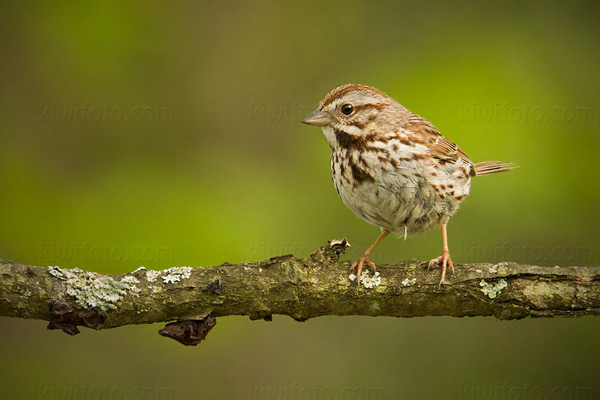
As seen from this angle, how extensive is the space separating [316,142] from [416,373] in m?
1.97

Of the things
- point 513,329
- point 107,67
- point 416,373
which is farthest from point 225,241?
point 513,329

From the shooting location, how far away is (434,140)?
16.3 ft

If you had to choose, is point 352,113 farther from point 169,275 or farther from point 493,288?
point 169,275

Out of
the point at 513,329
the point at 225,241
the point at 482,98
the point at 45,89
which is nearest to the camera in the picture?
the point at 225,241

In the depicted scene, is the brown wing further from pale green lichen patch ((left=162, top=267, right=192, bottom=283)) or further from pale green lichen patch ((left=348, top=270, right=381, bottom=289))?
pale green lichen patch ((left=162, top=267, right=192, bottom=283))

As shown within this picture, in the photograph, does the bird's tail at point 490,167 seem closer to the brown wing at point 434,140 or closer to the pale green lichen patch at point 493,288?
the brown wing at point 434,140

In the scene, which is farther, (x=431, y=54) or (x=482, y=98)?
(x=431, y=54)

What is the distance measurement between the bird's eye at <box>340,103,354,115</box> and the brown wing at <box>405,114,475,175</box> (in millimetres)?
391

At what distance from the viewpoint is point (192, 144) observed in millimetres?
5766

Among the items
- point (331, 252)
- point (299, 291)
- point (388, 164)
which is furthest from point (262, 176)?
point (299, 291)

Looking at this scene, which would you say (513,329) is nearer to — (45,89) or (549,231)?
(549,231)

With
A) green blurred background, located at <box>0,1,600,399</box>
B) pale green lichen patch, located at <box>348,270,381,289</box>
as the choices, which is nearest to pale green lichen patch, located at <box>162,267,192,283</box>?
green blurred background, located at <box>0,1,600,399</box>

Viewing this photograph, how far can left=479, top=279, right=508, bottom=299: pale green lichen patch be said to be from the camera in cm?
394

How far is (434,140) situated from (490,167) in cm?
77
